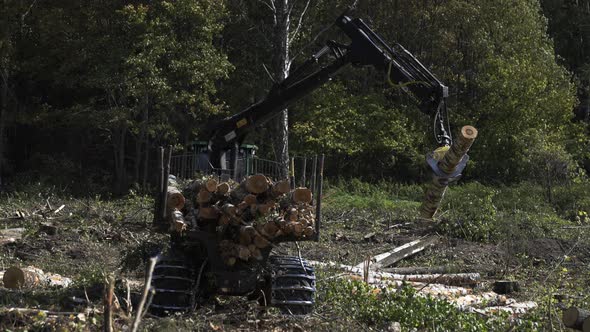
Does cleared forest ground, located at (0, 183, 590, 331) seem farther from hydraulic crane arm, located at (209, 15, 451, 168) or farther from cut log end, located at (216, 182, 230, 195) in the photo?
hydraulic crane arm, located at (209, 15, 451, 168)

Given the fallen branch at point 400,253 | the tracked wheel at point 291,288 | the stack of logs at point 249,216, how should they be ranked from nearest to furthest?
1. the stack of logs at point 249,216
2. the tracked wheel at point 291,288
3. the fallen branch at point 400,253

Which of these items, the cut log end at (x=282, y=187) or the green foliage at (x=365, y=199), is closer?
the cut log end at (x=282, y=187)

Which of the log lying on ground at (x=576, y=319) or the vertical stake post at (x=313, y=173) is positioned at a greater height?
the vertical stake post at (x=313, y=173)

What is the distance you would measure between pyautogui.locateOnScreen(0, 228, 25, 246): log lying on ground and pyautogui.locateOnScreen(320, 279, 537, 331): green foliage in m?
5.80

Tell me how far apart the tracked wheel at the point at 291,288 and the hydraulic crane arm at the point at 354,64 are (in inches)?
116

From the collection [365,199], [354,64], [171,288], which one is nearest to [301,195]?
[171,288]

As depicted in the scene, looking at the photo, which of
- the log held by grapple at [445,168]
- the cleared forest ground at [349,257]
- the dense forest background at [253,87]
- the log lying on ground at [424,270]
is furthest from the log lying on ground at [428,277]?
the dense forest background at [253,87]

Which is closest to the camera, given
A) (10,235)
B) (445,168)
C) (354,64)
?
(445,168)

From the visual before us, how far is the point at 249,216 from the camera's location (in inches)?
326

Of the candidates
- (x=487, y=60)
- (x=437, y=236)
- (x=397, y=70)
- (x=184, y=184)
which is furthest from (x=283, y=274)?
(x=487, y=60)

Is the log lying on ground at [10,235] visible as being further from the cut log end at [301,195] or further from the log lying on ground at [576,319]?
the log lying on ground at [576,319]

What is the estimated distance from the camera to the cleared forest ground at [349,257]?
8.23 metres

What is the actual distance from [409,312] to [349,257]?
525 cm

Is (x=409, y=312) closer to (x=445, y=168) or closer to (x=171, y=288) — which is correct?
(x=445, y=168)
